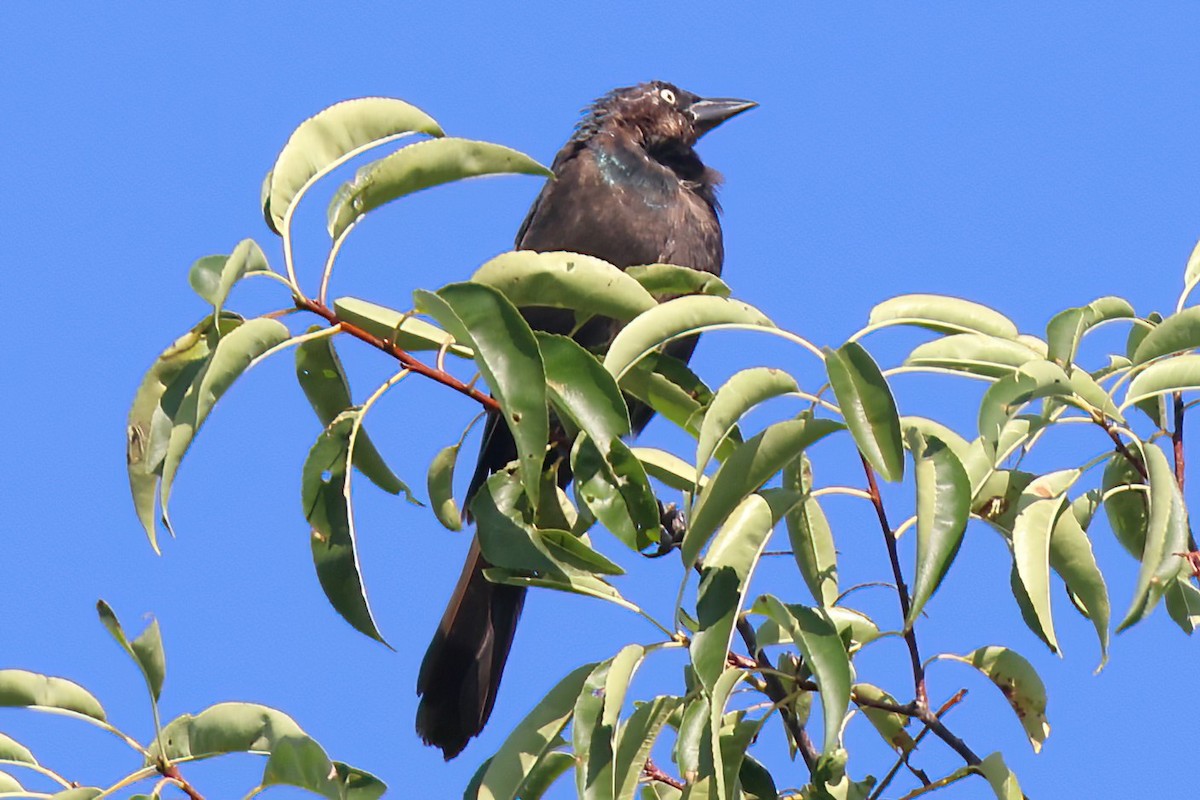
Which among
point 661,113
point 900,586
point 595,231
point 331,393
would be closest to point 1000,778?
point 900,586

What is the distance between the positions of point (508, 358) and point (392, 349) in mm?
271

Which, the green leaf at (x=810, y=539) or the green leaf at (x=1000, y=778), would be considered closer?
the green leaf at (x=1000, y=778)

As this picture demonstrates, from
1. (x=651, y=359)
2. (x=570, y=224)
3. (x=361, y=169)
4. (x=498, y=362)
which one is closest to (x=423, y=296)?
(x=498, y=362)

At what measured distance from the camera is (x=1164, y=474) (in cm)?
198

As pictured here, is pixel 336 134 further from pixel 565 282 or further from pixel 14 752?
pixel 14 752

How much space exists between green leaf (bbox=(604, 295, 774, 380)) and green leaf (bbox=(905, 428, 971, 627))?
12.2 inches

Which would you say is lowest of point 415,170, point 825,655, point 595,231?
point 825,655

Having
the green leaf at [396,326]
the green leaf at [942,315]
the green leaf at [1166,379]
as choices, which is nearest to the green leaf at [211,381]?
the green leaf at [396,326]

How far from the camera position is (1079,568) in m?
2.17

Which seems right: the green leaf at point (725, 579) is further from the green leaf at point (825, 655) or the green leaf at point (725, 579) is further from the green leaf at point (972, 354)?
the green leaf at point (972, 354)

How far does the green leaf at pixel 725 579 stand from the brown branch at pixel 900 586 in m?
0.16

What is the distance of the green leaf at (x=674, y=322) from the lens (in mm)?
2070

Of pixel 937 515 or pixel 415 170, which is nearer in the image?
pixel 937 515

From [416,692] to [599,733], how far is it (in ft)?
6.16
